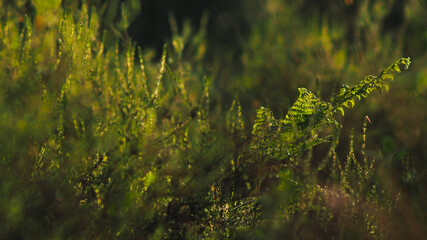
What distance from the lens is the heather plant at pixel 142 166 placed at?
0.71 metres

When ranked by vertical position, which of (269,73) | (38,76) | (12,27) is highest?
(269,73)

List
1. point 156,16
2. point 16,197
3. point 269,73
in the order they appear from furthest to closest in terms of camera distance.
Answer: point 156,16, point 269,73, point 16,197

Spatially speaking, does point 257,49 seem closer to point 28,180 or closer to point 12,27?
point 12,27

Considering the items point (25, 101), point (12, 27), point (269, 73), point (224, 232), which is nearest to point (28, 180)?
point (25, 101)

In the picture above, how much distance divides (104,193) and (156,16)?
285 centimetres

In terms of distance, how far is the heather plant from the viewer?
0.71 m

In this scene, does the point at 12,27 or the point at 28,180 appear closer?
the point at 28,180

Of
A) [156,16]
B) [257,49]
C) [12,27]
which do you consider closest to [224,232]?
[12,27]

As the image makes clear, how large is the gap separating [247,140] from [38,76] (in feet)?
1.47

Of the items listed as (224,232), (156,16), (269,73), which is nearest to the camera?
(224,232)

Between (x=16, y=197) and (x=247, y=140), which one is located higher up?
(x=247, y=140)

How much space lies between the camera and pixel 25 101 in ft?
2.49

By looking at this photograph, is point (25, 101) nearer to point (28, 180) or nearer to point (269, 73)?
point (28, 180)

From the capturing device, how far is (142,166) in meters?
0.74
